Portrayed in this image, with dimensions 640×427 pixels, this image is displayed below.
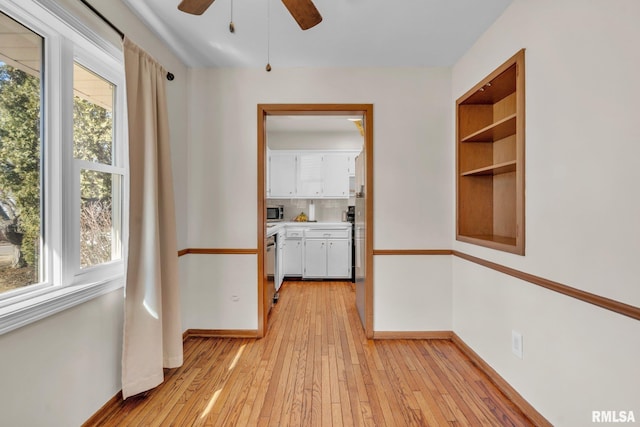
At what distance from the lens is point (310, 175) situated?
17.5 feet

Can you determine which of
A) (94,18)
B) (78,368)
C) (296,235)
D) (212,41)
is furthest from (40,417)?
(296,235)

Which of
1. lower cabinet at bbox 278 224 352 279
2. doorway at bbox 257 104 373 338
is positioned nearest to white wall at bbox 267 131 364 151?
lower cabinet at bbox 278 224 352 279

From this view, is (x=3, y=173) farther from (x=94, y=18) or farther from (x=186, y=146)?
(x=186, y=146)

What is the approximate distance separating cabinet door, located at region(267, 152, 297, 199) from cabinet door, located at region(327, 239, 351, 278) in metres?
1.19

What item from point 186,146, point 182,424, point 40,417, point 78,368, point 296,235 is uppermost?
point 186,146

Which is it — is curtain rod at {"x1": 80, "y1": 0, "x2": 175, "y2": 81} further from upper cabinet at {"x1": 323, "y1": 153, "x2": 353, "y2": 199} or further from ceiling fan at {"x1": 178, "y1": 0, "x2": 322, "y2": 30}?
upper cabinet at {"x1": 323, "y1": 153, "x2": 353, "y2": 199}

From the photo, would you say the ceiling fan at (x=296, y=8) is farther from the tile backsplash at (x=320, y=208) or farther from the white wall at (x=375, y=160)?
the tile backsplash at (x=320, y=208)

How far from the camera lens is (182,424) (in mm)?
1690

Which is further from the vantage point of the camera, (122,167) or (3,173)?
(122,167)

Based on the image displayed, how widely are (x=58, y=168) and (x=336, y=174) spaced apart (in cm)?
413

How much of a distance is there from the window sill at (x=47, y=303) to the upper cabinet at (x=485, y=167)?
2.52 m

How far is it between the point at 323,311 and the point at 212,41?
2856 millimetres

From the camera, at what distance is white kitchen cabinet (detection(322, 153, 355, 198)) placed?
5.29m

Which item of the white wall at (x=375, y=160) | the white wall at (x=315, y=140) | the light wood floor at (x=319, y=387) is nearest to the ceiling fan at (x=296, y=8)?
the white wall at (x=375, y=160)
